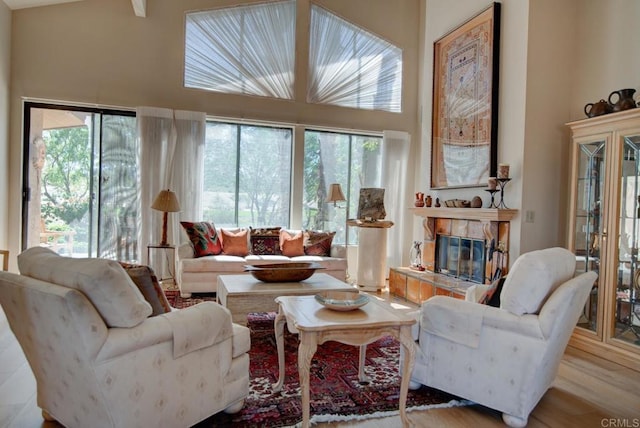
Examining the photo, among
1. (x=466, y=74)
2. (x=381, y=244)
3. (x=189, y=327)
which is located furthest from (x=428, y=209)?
(x=189, y=327)

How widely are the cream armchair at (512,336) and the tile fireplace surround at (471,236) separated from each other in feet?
5.25

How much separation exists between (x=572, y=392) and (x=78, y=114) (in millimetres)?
6011

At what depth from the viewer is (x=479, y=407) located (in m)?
2.30

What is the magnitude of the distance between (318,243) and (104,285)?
392 centimetres

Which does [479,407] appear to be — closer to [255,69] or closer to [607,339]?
[607,339]

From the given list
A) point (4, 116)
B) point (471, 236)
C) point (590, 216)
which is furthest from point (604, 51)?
point (4, 116)

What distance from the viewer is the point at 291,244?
5.34 metres

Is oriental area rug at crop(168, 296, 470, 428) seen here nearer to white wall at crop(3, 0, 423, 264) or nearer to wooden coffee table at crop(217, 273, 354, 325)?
wooden coffee table at crop(217, 273, 354, 325)

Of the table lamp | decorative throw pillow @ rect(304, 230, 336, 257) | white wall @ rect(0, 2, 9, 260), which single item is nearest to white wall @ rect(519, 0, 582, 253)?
decorative throw pillow @ rect(304, 230, 336, 257)

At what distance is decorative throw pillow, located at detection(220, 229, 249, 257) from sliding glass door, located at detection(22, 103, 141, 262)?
1193mm

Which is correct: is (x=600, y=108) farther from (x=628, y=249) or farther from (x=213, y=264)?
(x=213, y=264)

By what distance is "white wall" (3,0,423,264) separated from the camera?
15.8 ft

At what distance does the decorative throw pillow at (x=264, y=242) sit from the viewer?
5262mm

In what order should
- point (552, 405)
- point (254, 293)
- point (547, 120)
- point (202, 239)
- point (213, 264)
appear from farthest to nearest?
point (202, 239) → point (213, 264) → point (547, 120) → point (254, 293) → point (552, 405)
